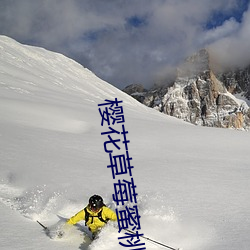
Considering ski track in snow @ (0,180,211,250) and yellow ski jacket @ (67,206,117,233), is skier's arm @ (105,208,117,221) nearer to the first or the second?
yellow ski jacket @ (67,206,117,233)

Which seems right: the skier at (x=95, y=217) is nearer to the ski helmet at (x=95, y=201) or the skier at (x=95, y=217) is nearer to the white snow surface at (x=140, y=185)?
the ski helmet at (x=95, y=201)

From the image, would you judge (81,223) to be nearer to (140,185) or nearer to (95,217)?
(95,217)

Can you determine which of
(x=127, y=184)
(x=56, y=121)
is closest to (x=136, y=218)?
(x=127, y=184)

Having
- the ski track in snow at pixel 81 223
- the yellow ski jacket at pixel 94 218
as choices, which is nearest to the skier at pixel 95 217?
the yellow ski jacket at pixel 94 218

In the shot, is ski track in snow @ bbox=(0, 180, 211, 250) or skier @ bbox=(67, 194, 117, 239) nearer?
ski track in snow @ bbox=(0, 180, 211, 250)

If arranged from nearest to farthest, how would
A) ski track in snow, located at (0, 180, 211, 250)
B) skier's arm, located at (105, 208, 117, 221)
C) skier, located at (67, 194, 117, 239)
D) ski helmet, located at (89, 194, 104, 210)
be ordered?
ski track in snow, located at (0, 180, 211, 250), ski helmet, located at (89, 194, 104, 210), skier, located at (67, 194, 117, 239), skier's arm, located at (105, 208, 117, 221)

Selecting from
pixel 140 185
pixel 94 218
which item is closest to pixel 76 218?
pixel 94 218

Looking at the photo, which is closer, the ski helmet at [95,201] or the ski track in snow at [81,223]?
the ski track in snow at [81,223]

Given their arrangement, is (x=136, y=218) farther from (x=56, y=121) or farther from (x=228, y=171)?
(x=56, y=121)

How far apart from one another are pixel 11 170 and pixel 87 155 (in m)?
3.15

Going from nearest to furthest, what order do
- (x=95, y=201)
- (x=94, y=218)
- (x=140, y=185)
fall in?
(x=95, y=201) → (x=94, y=218) → (x=140, y=185)

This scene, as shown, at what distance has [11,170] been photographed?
9.02m

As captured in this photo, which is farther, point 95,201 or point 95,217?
point 95,217

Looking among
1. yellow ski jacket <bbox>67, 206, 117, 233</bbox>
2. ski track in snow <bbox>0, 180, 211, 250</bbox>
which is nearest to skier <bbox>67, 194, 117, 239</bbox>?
yellow ski jacket <bbox>67, 206, 117, 233</bbox>
